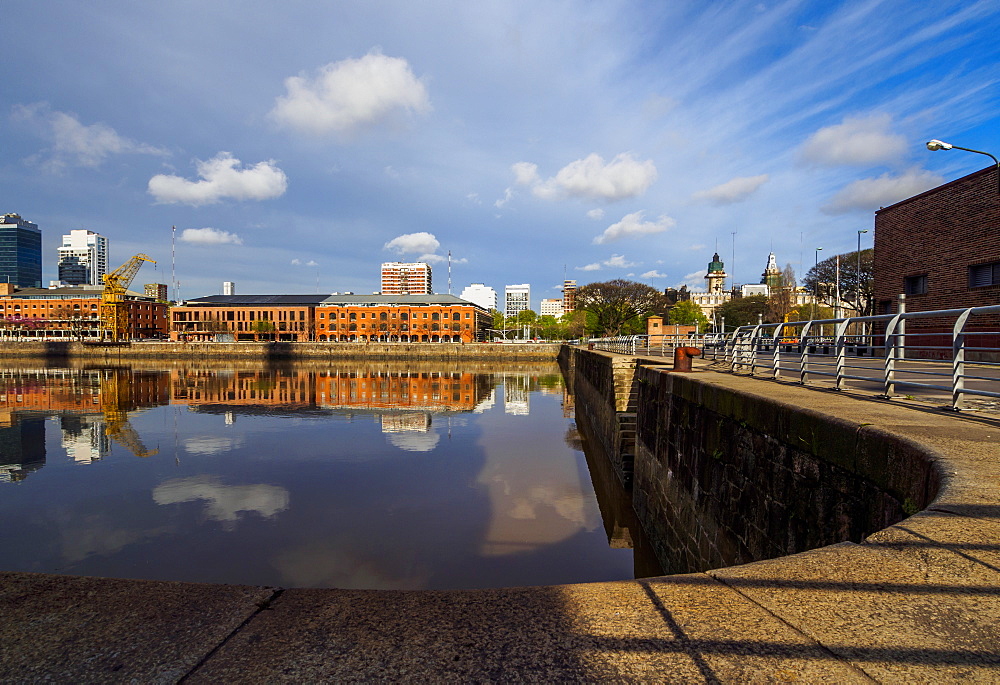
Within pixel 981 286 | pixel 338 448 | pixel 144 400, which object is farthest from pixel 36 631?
pixel 144 400

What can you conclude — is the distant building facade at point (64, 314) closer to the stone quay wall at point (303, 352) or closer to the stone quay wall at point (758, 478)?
the stone quay wall at point (303, 352)

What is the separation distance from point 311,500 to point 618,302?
67559mm

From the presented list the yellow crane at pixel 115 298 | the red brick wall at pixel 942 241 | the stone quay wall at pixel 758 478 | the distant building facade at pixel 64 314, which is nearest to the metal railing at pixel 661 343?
the red brick wall at pixel 942 241

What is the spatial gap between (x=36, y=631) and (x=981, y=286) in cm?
2485

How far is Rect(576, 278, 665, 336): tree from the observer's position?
248 ft

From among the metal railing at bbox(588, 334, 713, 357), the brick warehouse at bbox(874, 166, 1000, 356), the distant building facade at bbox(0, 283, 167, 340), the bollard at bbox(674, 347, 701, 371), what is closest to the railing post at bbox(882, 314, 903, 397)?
the bollard at bbox(674, 347, 701, 371)

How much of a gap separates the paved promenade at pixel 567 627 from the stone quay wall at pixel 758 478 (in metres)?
1.34

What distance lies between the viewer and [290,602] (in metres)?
2.29

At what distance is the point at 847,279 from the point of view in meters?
52.4

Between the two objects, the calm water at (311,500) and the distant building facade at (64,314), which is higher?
the distant building facade at (64,314)

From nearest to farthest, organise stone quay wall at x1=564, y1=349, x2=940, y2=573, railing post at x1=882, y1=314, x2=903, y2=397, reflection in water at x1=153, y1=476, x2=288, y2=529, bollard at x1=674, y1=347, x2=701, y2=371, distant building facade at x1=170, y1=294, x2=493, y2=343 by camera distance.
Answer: stone quay wall at x1=564, y1=349, x2=940, y2=573, railing post at x1=882, y1=314, x2=903, y2=397, bollard at x1=674, y1=347, x2=701, y2=371, reflection in water at x1=153, y1=476, x2=288, y2=529, distant building facade at x1=170, y1=294, x2=493, y2=343

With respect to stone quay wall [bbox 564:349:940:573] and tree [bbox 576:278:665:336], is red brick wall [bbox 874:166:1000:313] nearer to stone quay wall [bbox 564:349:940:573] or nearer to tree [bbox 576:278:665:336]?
stone quay wall [bbox 564:349:940:573]

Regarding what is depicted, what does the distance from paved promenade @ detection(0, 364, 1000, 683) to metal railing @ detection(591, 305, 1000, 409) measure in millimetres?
1749

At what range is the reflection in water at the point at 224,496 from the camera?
11734 mm
